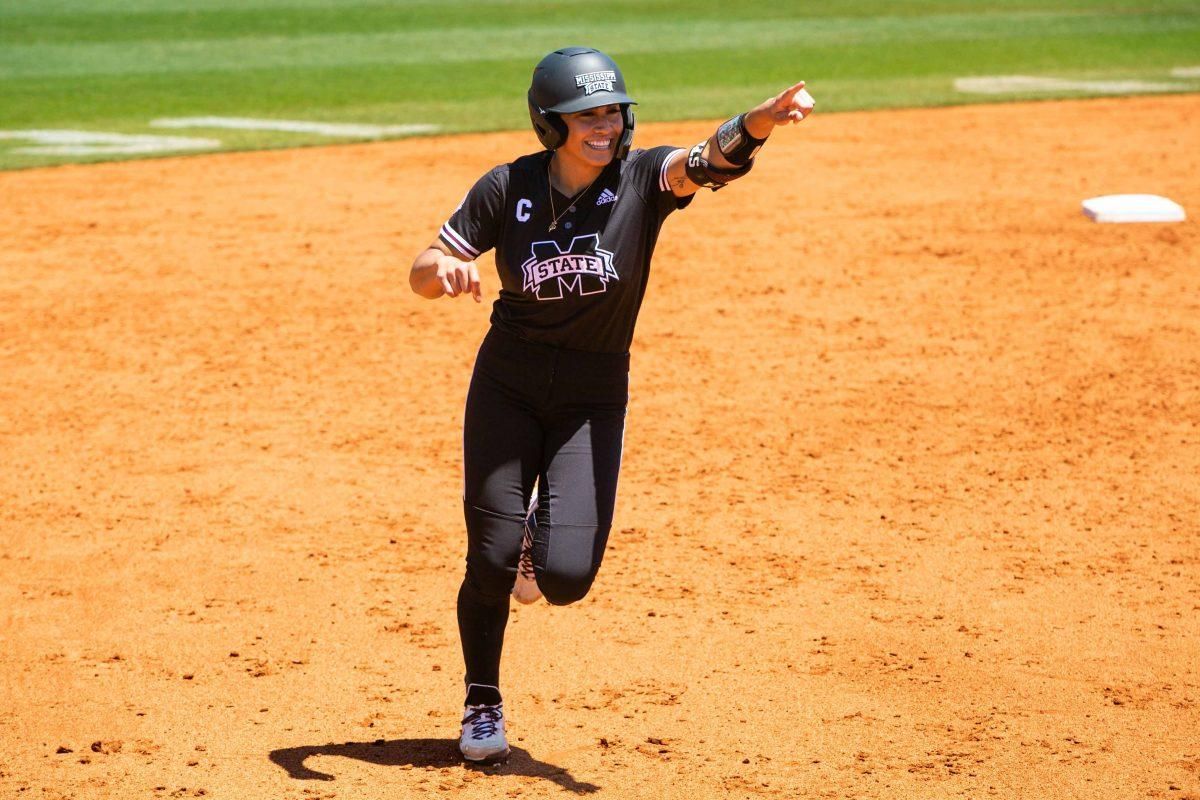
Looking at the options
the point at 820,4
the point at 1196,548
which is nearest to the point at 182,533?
the point at 1196,548

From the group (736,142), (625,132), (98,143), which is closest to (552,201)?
(625,132)

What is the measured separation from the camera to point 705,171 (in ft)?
16.3

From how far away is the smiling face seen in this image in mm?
5078

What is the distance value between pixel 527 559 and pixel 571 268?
108cm

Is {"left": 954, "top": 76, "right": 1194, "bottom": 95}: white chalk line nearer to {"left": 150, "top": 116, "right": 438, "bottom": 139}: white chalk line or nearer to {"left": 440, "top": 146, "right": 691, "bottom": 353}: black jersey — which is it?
{"left": 150, "top": 116, "right": 438, "bottom": 139}: white chalk line

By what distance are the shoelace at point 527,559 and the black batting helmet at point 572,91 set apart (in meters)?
1.31

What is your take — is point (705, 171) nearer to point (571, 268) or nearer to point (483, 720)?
point (571, 268)

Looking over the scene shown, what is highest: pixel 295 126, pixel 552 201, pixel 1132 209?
pixel 295 126

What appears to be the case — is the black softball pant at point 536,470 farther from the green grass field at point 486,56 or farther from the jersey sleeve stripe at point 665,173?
the green grass field at point 486,56

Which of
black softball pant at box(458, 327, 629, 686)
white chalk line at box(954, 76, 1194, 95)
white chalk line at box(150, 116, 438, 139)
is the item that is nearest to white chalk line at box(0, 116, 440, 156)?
white chalk line at box(150, 116, 438, 139)

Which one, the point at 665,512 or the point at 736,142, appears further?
the point at 665,512

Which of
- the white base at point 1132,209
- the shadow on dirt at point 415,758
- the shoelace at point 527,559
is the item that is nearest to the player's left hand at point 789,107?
the shoelace at point 527,559

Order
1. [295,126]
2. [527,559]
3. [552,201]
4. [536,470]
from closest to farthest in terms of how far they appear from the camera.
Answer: [552,201] → [536,470] → [527,559] → [295,126]

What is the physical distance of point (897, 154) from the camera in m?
15.9
